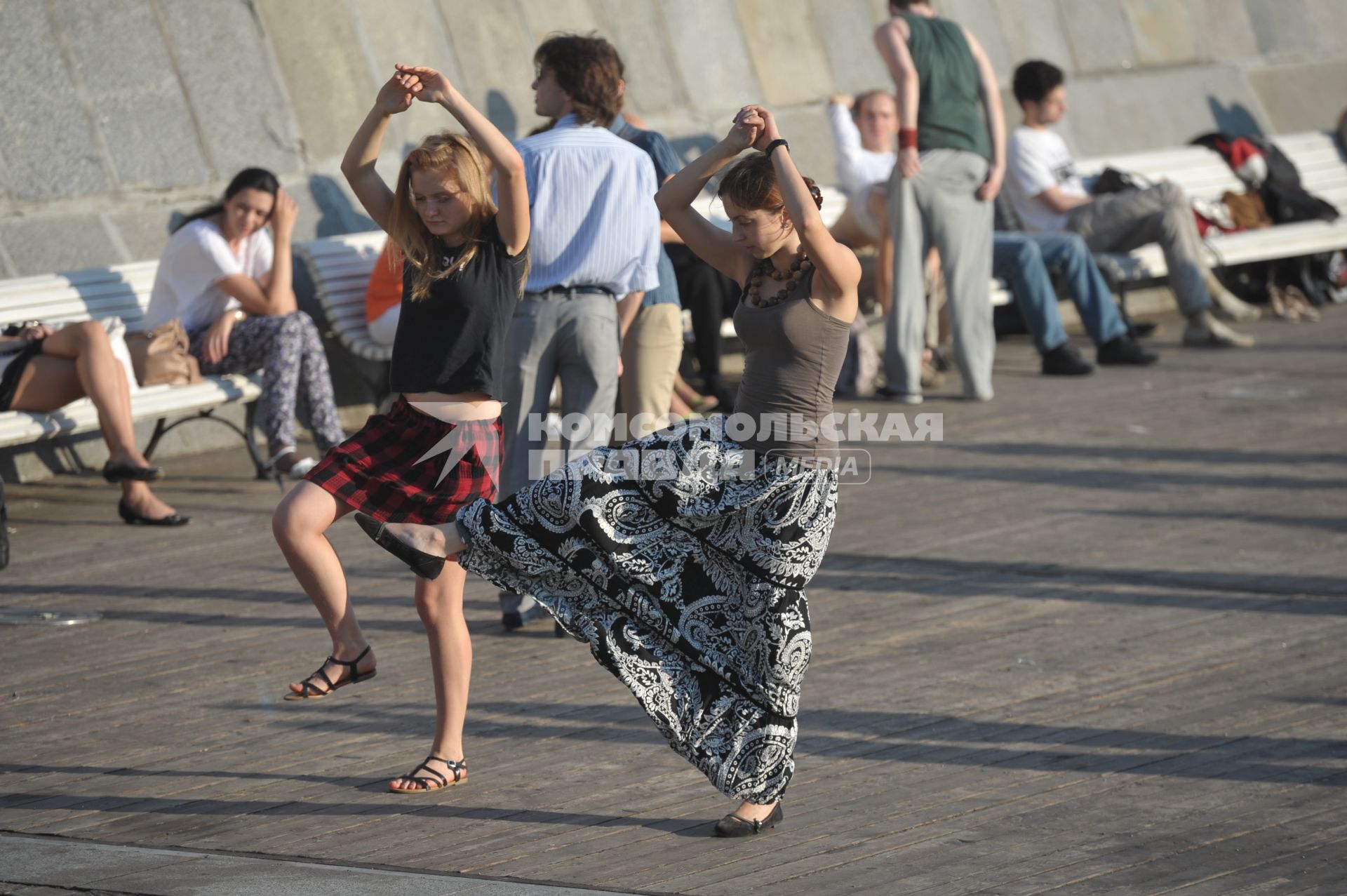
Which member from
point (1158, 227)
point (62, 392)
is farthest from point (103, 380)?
point (1158, 227)

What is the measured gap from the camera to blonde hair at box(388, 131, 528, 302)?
4.95 metres

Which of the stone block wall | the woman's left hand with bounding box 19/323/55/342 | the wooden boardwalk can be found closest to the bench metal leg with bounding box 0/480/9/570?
the wooden boardwalk

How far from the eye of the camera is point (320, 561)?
4734 mm

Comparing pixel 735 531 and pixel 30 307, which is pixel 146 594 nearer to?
pixel 30 307

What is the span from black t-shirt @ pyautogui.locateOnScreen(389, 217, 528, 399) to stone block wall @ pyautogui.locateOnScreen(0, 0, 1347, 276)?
5624 mm

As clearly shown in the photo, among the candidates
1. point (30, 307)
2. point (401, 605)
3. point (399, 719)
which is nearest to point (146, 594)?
point (401, 605)

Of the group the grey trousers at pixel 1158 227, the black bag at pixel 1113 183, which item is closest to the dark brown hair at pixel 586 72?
the grey trousers at pixel 1158 227

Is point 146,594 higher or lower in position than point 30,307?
lower

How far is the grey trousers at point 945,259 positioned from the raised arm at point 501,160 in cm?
579

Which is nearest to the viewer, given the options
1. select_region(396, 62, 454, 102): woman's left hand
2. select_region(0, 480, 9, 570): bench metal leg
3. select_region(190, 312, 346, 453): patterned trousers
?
select_region(396, 62, 454, 102): woman's left hand

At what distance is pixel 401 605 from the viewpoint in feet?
22.2

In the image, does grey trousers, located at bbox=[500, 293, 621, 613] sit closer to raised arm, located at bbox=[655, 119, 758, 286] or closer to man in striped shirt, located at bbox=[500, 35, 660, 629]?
man in striped shirt, located at bbox=[500, 35, 660, 629]

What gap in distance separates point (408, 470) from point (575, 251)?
1609 mm

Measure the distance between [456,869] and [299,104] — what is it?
8.08 m
